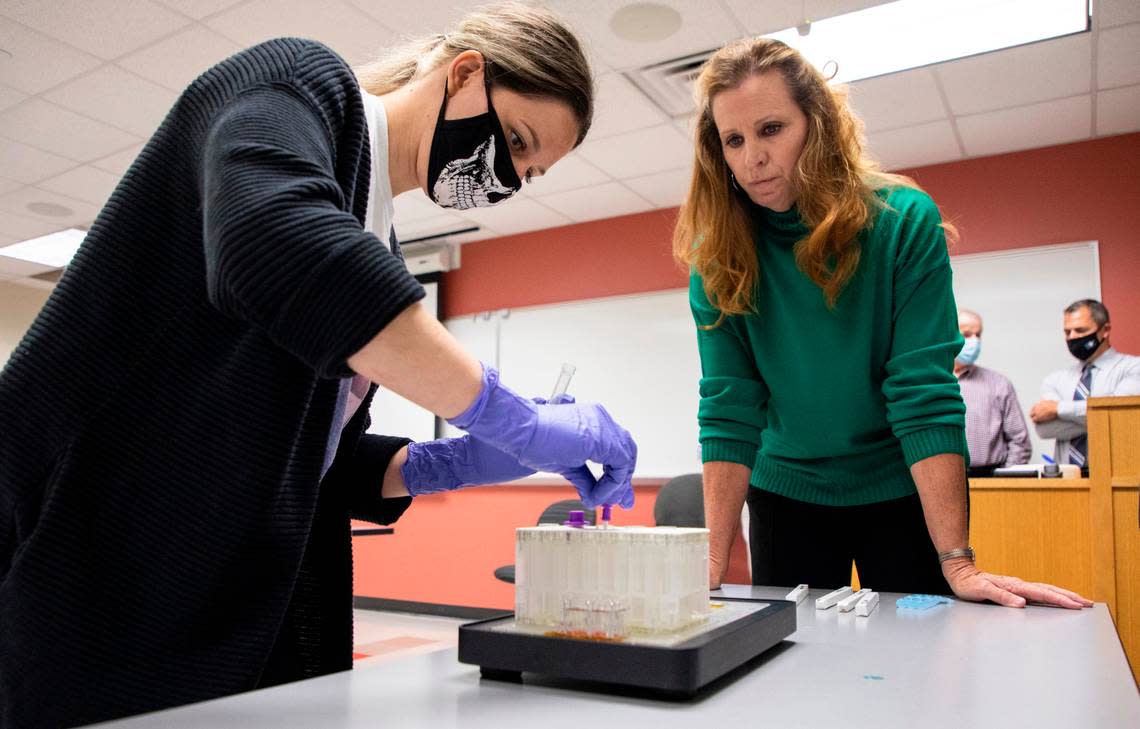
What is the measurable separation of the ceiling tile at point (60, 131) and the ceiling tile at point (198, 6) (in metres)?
1.13

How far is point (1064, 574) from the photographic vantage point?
2.86m

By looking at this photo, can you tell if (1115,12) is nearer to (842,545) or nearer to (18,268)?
(842,545)

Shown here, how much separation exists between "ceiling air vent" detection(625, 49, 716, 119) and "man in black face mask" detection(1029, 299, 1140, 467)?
6.62 ft

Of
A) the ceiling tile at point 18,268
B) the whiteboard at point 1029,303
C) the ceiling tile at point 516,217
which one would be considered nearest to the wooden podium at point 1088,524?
the whiteboard at point 1029,303

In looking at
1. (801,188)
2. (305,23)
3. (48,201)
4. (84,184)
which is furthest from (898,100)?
(48,201)

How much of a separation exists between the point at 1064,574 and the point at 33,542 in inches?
122

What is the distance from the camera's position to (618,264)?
5.31 meters

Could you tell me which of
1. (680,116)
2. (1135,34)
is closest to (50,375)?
(680,116)

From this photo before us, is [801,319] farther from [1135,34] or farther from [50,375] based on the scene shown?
[1135,34]

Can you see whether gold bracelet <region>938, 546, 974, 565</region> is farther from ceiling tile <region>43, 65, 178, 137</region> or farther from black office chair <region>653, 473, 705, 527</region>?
ceiling tile <region>43, 65, 178, 137</region>

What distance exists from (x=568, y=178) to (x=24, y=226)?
11.8 ft

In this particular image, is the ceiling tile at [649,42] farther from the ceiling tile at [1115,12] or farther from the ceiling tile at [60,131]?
the ceiling tile at [60,131]

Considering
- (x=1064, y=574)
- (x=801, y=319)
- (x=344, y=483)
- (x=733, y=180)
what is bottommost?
(x=1064, y=574)

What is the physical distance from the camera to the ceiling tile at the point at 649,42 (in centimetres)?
297
